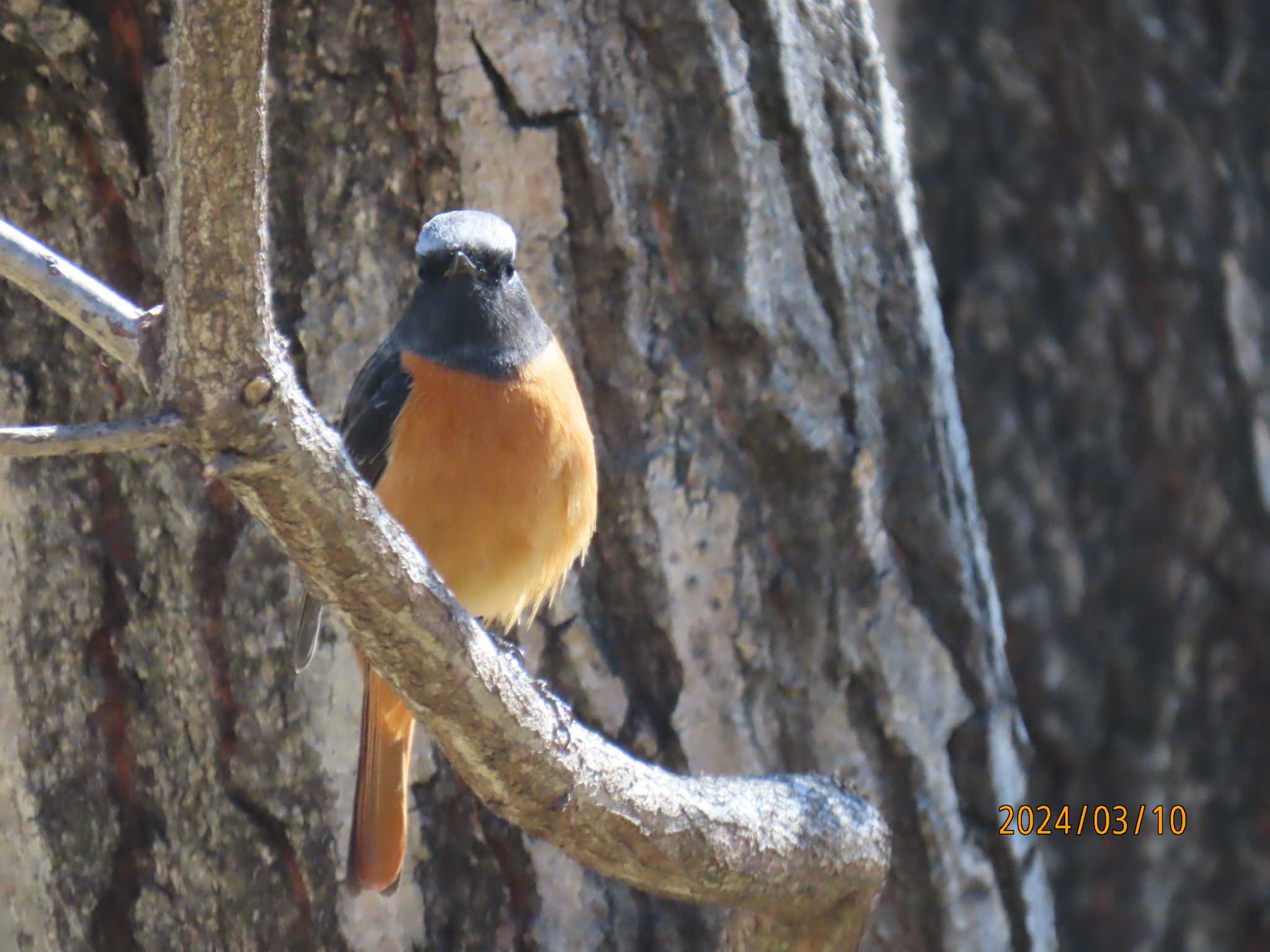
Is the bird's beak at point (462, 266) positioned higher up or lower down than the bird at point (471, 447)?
higher up

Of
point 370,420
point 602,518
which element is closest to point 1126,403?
point 602,518

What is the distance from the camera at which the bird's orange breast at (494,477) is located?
2820 millimetres

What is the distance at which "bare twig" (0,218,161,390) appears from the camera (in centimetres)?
158

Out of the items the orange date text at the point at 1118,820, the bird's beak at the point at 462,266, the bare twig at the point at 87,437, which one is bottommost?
the orange date text at the point at 1118,820

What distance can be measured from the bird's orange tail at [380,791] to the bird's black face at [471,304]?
59cm

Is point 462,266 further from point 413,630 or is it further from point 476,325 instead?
point 413,630

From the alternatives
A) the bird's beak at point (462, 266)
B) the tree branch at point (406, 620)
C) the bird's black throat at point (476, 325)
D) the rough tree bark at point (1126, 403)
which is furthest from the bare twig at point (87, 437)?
the rough tree bark at point (1126, 403)

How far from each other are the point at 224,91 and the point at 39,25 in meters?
1.36

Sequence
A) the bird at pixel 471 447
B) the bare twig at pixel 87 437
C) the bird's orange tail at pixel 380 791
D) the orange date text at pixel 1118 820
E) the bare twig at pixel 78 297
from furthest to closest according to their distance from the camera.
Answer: the orange date text at pixel 1118 820 < the bird at pixel 471 447 < the bird's orange tail at pixel 380 791 < the bare twig at pixel 78 297 < the bare twig at pixel 87 437

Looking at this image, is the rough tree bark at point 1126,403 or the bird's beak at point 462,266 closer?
the bird's beak at point 462,266

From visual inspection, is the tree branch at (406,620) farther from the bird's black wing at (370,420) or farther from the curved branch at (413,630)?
the bird's black wing at (370,420)

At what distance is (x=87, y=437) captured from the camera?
4.91ft

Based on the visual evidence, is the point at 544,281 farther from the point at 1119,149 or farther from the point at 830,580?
the point at 1119,149

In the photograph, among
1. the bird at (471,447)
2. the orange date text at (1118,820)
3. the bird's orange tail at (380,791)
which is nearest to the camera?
the bird's orange tail at (380,791)
